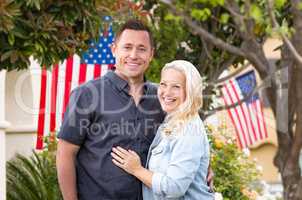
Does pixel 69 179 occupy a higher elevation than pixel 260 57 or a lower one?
lower

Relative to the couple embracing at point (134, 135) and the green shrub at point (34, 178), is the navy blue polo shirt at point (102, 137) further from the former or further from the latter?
the green shrub at point (34, 178)

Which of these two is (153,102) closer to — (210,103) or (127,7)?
(127,7)

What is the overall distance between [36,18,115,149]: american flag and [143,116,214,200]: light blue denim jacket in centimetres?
492

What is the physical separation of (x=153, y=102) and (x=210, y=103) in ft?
20.3

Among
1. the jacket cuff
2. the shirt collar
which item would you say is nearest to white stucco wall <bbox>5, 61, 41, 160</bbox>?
the shirt collar

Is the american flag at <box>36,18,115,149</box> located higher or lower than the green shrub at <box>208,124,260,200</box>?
higher

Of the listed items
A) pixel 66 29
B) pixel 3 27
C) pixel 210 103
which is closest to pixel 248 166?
pixel 210 103

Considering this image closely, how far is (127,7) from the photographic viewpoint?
8.87m

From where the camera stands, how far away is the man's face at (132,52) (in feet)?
17.0

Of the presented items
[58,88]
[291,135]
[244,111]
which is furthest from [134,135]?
[244,111]

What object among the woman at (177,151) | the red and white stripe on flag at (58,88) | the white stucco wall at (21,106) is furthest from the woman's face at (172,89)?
the white stucco wall at (21,106)

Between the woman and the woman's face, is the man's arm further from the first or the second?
the woman's face

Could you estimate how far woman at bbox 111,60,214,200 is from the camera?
4.83 meters

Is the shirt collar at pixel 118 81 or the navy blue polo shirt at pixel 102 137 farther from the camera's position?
the shirt collar at pixel 118 81
